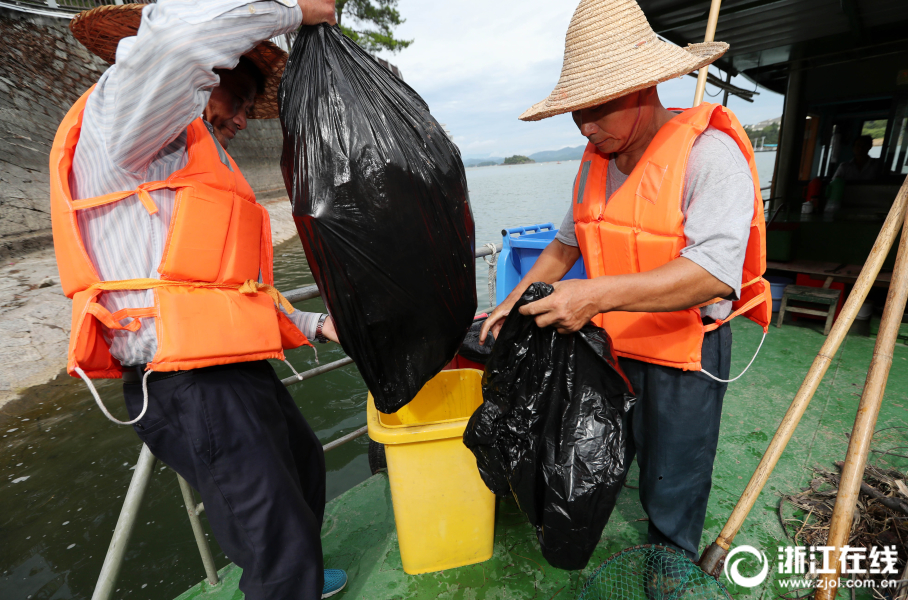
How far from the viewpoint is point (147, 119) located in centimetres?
89

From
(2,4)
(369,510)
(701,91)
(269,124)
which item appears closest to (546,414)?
(369,510)

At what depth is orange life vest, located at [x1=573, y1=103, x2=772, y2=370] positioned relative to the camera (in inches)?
46.6

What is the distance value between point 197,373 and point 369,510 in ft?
4.08

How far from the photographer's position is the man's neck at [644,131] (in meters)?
1.25

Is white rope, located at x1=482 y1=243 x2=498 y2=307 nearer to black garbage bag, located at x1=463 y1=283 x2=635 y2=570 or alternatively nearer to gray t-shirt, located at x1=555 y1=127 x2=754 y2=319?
black garbage bag, located at x1=463 y1=283 x2=635 y2=570

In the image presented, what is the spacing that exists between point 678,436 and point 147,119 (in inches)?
65.8

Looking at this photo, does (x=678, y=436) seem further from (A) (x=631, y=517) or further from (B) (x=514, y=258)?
(B) (x=514, y=258)

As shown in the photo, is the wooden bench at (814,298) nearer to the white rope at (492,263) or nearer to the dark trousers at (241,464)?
the white rope at (492,263)

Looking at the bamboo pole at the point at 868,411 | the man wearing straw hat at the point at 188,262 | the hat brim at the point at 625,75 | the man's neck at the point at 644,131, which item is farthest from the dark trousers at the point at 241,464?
the bamboo pole at the point at 868,411

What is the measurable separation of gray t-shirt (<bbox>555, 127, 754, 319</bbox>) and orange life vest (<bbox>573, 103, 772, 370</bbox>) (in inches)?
1.4

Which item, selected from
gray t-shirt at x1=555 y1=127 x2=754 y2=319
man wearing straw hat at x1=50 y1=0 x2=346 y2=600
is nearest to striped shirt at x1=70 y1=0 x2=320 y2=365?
man wearing straw hat at x1=50 y1=0 x2=346 y2=600

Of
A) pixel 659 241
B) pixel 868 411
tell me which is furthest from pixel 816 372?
pixel 659 241

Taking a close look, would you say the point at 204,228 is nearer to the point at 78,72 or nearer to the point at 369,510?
the point at 369,510

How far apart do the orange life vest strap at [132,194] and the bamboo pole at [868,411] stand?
208 centimetres
